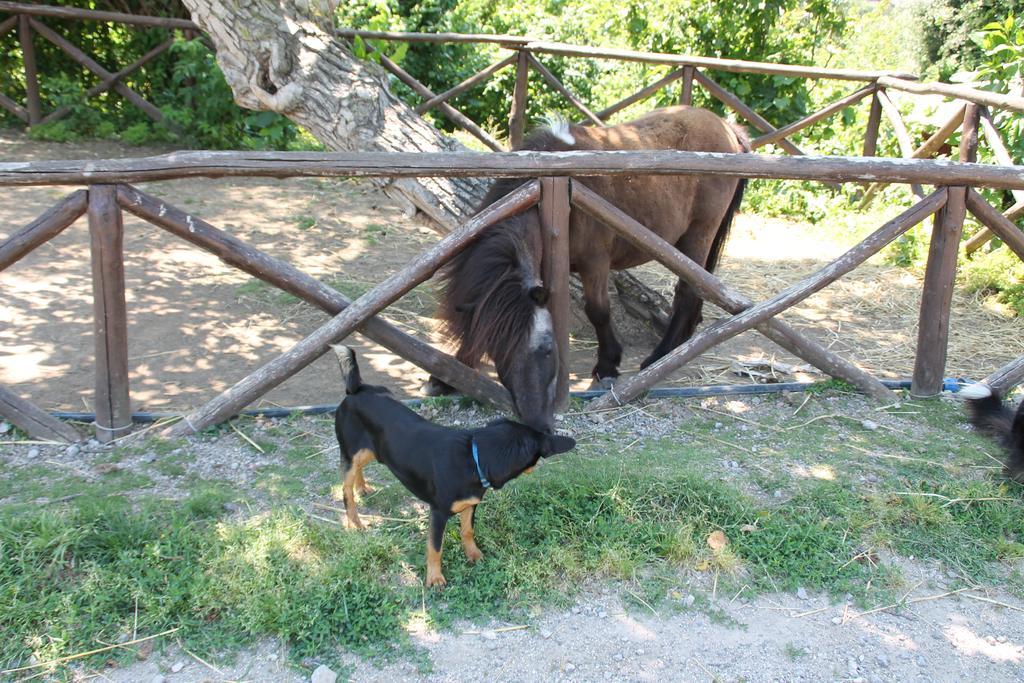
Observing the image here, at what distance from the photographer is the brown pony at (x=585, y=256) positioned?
3.96m

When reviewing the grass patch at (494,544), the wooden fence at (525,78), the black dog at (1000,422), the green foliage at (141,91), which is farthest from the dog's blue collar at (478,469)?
the green foliage at (141,91)

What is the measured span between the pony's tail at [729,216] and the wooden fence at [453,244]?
150 centimetres

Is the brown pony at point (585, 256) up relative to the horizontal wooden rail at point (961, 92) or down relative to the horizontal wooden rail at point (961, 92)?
down

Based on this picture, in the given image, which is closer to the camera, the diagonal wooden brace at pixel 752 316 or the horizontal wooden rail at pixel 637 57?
the diagonal wooden brace at pixel 752 316

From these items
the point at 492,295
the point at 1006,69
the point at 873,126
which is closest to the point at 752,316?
the point at 492,295

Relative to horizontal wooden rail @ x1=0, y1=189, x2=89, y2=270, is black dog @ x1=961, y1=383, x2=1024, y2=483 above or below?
below

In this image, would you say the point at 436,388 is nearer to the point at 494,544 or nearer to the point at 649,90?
the point at 494,544

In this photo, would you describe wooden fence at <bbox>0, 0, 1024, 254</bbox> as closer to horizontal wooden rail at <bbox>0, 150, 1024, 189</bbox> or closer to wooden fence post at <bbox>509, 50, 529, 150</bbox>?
wooden fence post at <bbox>509, 50, 529, 150</bbox>

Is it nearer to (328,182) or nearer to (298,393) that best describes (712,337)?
(298,393)

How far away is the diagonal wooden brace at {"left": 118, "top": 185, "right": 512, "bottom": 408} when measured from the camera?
13.3 ft

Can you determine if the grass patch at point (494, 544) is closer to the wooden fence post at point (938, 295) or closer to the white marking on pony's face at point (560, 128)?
the wooden fence post at point (938, 295)

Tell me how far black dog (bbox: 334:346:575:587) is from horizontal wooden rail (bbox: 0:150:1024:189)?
3.73ft

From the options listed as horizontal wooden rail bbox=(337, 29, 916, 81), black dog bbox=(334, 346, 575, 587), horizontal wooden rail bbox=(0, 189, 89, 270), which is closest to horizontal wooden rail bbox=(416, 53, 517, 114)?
horizontal wooden rail bbox=(337, 29, 916, 81)

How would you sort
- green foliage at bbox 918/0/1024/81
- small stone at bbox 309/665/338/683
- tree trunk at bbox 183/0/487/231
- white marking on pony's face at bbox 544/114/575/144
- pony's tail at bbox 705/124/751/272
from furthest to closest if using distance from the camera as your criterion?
green foliage at bbox 918/0/1024/81, pony's tail at bbox 705/124/751/272, tree trunk at bbox 183/0/487/231, white marking on pony's face at bbox 544/114/575/144, small stone at bbox 309/665/338/683
